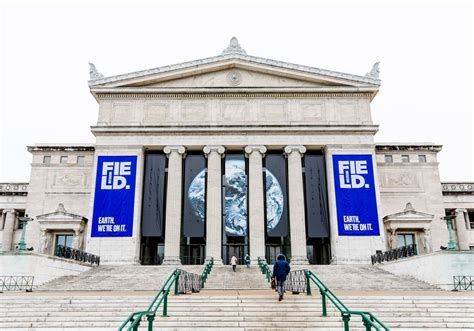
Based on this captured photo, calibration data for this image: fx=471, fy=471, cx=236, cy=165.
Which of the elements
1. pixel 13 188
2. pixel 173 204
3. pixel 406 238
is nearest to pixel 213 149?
pixel 173 204

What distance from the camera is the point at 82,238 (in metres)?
37.5

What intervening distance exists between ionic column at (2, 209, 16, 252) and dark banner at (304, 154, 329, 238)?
26608 mm

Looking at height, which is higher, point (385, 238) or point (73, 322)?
point (385, 238)

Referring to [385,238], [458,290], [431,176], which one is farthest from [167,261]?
[431,176]

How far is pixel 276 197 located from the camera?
1455 inches

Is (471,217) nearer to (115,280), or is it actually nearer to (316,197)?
(316,197)

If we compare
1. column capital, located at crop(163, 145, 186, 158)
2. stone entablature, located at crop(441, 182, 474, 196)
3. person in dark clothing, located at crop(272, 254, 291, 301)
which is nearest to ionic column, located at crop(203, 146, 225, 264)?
column capital, located at crop(163, 145, 186, 158)

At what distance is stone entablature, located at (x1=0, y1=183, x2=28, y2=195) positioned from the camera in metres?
44.0

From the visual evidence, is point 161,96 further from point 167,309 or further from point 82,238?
point 167,309

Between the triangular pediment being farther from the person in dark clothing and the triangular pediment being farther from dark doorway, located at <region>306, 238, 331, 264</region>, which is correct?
the person in dark clothing

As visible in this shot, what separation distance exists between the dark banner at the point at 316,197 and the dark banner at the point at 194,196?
8241mm

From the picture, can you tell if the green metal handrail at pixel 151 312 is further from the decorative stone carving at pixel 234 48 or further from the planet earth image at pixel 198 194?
the decorative stone carving at pixel 234 48

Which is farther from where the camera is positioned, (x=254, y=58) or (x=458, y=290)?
(x=254, y=58)

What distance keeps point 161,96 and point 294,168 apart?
1271 centimetres
